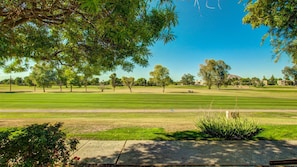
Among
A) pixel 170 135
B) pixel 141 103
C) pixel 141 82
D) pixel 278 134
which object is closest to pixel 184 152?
pixel 170 135

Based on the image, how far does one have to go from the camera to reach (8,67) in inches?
214

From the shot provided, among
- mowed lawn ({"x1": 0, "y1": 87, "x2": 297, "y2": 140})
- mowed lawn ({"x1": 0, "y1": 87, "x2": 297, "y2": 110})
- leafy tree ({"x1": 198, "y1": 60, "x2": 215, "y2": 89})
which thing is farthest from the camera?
leafy tree ({"x1": 198, "y1": 60, "x2": 215, "y2": 89})

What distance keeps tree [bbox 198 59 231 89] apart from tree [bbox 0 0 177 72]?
86.5 m

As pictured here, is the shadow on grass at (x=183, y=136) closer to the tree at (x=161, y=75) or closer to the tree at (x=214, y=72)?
the tree at (x=161, y=75)

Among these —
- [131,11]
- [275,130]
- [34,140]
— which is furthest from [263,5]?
[34,140]

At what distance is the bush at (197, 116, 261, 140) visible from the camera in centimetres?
562

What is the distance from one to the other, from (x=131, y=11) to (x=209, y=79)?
89.5m

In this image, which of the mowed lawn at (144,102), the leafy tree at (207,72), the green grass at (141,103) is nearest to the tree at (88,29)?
the mowed lawn at (144,102)

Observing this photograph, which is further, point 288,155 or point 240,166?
point 288,155

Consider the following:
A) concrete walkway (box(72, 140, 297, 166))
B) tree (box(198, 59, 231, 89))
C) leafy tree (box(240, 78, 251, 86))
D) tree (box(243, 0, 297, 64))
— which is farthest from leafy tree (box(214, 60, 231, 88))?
concrete walkway (box(72, 140, 297, 166))

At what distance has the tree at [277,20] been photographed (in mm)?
5801

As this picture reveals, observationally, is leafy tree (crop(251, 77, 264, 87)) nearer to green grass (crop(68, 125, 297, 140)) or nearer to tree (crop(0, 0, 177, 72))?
green grass (crop(68, 125, 297, 140))

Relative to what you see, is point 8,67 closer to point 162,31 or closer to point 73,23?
point 73,23

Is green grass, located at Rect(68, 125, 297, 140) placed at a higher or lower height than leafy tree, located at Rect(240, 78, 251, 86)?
lower
